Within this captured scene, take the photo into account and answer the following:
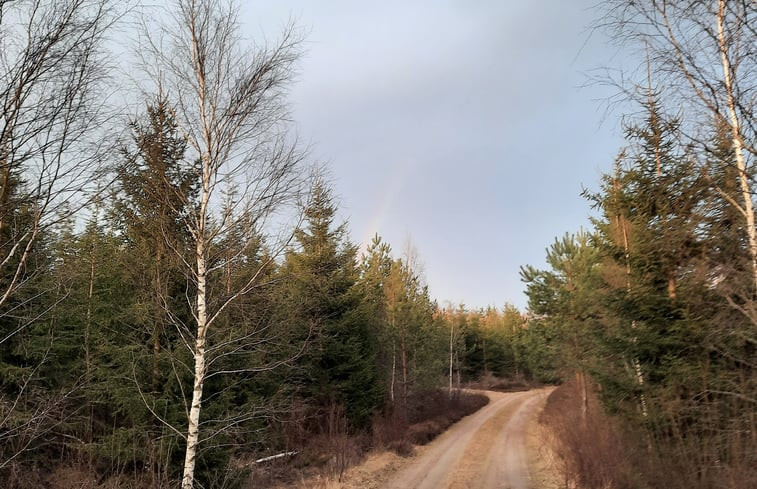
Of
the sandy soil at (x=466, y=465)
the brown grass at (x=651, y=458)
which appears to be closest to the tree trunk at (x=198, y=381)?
the sandy soil at (x=466, y=465)

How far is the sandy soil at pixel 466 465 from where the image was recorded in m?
11.7

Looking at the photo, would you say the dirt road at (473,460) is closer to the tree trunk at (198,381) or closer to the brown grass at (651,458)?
the brown grass at (651,458)

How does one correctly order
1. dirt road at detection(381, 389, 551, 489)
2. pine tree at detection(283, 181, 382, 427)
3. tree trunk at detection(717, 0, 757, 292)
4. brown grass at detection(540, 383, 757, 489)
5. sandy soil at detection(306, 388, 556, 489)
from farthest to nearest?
pine tree at detection(283, 181, 382, 427) < dirt road at detection(381, 389, 551, 489) < sandy soil at detection(306, 388, 556, 489) < brown grass at detection(540, 383, 757, 489) < tree trunk at detection(717, 0, 757, 292)

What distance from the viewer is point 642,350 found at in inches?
383

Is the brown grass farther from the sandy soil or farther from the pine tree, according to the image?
the pine tree

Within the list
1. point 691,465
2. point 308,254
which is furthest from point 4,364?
point 691,465

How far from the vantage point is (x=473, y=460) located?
1470 cm

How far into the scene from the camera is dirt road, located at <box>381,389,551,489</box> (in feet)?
38.6

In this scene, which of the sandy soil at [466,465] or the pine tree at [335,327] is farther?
the pine tree at [335,327]

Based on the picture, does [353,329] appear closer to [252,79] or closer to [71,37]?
[252,79]

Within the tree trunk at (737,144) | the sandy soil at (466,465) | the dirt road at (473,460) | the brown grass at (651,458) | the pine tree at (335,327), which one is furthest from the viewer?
the pine tree at (335,327)

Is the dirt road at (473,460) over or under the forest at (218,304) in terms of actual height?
under

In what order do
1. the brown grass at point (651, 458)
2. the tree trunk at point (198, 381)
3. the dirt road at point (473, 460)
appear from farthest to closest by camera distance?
the dirt road at point (473, 460), the tree trunk at point (198, 381), the brown grass at point (651, 458)

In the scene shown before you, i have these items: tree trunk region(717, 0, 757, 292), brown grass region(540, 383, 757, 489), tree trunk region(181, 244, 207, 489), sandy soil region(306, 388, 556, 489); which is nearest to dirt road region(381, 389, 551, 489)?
sandy soil region(306, 388, 556, 489)
